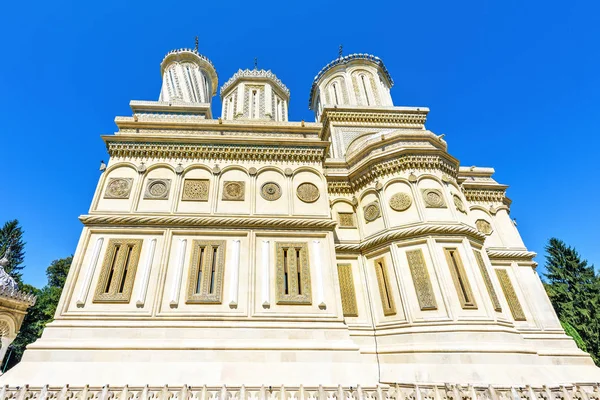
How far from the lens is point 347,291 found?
10672 millimetres

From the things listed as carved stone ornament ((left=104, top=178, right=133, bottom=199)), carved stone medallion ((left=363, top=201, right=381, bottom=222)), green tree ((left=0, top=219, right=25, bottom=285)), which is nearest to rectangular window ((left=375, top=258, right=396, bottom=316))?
carved stone medallion ((left=363, top=201, right=381, bottom=222))

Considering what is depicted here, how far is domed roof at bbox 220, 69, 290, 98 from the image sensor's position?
20031 mm

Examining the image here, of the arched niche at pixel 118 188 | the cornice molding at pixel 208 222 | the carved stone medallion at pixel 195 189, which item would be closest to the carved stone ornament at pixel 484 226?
the cornice molding at pixel 208 222

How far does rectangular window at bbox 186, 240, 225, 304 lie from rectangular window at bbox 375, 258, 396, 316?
5.38 meters

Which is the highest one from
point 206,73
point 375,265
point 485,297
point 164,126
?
point 206,73

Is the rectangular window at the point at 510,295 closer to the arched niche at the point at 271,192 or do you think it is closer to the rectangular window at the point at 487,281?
the rectangular window at the point at 487,281

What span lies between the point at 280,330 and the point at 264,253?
2.37 m

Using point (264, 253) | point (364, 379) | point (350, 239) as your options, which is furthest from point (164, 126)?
point (364, 379)

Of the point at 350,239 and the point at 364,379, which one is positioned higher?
the point at 350,239

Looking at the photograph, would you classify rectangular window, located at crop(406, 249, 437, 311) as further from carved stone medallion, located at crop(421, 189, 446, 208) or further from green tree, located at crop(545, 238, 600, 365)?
green tree, located at crop(545, 238, 600, 365)

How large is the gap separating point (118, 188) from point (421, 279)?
10.6 meters

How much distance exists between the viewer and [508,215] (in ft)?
46.5

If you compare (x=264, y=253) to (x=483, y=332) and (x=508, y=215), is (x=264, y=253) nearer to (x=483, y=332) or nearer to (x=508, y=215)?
(x=483, y=332)

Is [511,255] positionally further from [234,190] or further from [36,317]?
[36,317]
